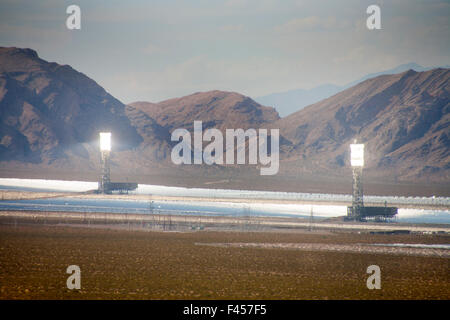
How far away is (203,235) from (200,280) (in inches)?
1215

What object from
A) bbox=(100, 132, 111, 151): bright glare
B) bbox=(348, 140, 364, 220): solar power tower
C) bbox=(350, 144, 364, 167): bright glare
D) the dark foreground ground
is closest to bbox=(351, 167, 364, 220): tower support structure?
bbox=(348, 140, 364, 220): solar power tower

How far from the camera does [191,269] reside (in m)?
43.0

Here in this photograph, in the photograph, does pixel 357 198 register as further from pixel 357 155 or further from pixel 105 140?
pixel 105 140

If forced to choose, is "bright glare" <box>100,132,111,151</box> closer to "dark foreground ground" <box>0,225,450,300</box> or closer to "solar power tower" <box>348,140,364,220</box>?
"solar power tower" <box>348,140,364,220</box>

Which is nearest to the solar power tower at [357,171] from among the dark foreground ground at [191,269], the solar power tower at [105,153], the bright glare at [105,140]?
the dark foreground ground at [191,269]

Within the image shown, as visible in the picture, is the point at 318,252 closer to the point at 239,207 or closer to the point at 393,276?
the point at 393,276

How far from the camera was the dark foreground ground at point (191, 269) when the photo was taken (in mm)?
34219

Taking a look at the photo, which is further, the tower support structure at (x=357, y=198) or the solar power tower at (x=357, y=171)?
the tower support structure at (x=357, y=198)

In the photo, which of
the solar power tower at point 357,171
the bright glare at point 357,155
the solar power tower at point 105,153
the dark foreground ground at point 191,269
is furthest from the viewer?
the solar power tower at point 105,153

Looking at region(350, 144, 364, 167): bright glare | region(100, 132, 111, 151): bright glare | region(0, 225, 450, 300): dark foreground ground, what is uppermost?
region(100, 132, 111, 151): bright glare

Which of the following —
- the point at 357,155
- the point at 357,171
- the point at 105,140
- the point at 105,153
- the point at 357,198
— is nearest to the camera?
the point at 357,155

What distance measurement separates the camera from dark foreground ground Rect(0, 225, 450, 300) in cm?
3422

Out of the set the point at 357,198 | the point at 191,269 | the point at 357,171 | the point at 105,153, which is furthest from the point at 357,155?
the point at 105,153

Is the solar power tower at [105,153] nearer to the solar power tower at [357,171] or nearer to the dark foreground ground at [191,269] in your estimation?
the solar power tower at [357,171]
